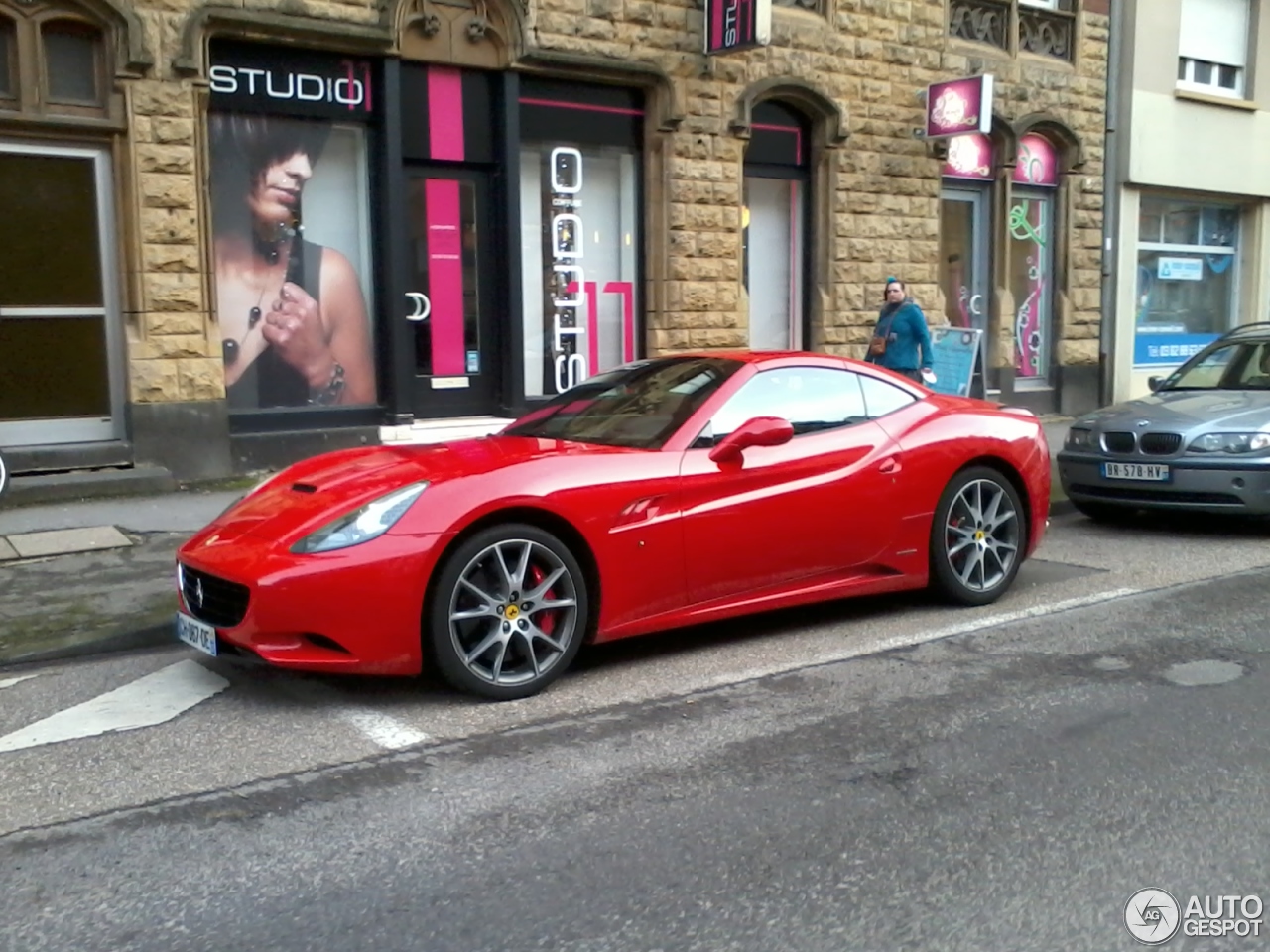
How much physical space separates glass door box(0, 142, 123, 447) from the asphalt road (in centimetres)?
597

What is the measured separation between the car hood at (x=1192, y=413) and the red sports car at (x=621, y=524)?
7.88ft

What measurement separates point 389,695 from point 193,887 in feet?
6.11

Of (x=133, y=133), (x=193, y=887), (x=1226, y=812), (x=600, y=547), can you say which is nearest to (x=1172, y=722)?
(x=1226, y=812)

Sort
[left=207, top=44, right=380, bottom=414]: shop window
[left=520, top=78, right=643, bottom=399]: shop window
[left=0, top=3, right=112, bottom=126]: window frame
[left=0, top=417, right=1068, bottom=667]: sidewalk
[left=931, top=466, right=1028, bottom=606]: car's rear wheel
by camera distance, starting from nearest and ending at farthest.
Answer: [left=0, top=417, right=1068, bottom=667]: sidewalk, [left=931, top=466, right=1028, bottom=606]: car's rear wheel, [left=0, top=3, right=112, bottom=126]: window frame, [left=207, top=44, right=380, bottom=414]: shop window, [left=520, top=78, right=643, bottom=399]: shop window

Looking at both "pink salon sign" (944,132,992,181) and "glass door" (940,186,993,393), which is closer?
"pink salon sign" (944,132,992,181)

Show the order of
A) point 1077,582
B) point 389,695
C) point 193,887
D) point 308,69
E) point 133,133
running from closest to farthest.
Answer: point 193,887 → point 389,695 → point 1077,582 → point 133,133 → point 308,69

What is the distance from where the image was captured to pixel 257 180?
1133cm

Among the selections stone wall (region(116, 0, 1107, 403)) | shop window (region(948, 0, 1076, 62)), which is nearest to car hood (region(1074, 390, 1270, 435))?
stone wall (region(116, 0, 1107, 403))

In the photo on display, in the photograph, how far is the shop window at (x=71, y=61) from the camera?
10.0 meters

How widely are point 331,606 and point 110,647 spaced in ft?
6.73

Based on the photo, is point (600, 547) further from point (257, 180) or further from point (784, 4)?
point (784, 4)

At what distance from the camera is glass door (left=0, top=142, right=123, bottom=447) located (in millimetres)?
10109

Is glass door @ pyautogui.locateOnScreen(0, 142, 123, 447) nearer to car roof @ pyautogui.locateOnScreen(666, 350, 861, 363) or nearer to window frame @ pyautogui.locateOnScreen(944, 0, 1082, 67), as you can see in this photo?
car roof @ pyautogui.locateOnScreen(666, 350, 861, 363)

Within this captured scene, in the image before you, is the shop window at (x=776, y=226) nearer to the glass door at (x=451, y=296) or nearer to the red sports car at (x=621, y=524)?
the glass door at (x=451, y=296)
